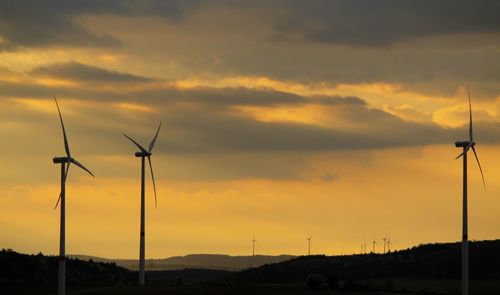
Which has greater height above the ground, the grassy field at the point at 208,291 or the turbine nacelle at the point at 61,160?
the turbine nacelle at the point at 61,160

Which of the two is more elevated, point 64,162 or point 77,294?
point 64,162

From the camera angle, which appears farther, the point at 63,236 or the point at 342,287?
the point at 342,287

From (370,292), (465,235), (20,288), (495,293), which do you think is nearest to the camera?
(465,235)

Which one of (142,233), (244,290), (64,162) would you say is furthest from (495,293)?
(64,162)

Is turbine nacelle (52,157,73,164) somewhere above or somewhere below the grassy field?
above

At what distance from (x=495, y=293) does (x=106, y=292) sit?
45.3 m

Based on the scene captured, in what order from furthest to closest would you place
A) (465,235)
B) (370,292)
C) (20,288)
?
(20,288) < (370,292) < (465,235)

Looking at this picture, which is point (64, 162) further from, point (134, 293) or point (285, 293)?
point (285, 293)

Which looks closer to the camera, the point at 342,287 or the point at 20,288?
the point at 342,287

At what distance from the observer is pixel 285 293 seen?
505 feet

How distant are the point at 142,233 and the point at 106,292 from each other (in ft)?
40.8

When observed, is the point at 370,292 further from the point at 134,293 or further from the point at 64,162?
the point at 64,162

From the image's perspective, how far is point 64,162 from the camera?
151500mm

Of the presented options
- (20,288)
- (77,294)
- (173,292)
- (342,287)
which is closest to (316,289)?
(342,287)
